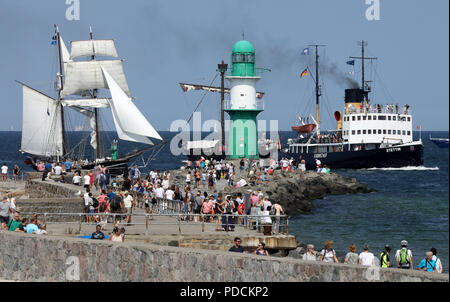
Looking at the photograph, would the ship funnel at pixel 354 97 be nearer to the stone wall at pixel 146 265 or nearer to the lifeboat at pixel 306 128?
the lifeboat at pixel 306 128

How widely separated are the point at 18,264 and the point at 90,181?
597 inches

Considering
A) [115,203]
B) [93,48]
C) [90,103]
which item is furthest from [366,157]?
[115,203]

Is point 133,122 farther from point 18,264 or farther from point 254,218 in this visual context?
point 18,264

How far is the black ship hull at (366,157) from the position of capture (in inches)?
3184

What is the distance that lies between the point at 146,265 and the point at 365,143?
66.9m

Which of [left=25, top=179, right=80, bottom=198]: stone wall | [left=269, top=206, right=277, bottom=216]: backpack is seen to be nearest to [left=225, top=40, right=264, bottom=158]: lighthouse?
[left=25, top=179, right=80, bottom=198]: stone wall

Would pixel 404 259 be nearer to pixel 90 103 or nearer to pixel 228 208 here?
pixel 228 208

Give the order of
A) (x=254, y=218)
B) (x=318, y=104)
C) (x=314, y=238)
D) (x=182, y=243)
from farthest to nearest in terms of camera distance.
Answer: (x=318, y=104), (x=314, y=238), (x=254, y=218), (x=182, y=243)

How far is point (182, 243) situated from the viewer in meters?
20.8

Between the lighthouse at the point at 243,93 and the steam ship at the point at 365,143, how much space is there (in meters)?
29.1

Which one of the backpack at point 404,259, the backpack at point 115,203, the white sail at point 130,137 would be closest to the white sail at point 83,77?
the white sail at point 130,137

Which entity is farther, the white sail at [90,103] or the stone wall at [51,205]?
the white sail at [90,103]

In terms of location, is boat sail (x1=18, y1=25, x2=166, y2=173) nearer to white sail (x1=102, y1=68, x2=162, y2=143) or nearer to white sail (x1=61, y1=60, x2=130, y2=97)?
white sail (x1=61, y1=60, x2=130, y2=97)
